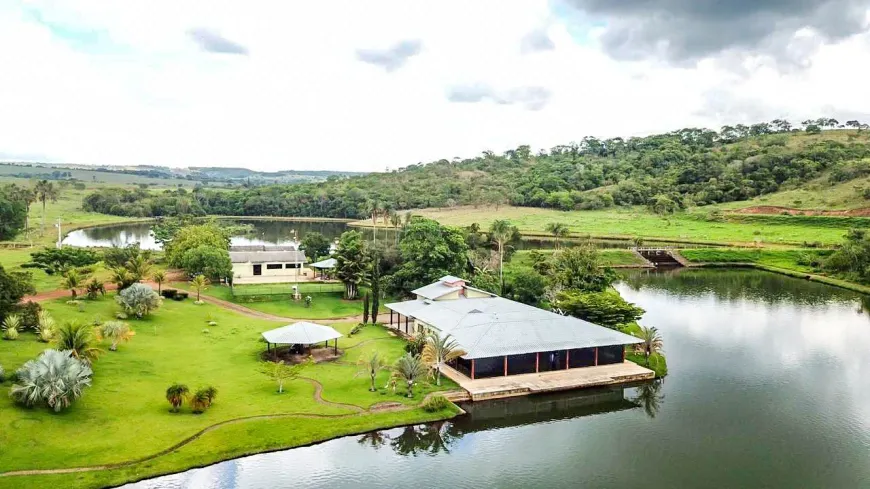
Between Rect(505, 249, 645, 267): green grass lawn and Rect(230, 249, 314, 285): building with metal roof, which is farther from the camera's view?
Rect(505, 249, 645, 267): green grass lawn

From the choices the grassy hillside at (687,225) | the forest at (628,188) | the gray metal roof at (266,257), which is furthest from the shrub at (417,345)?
the forest at (628,188)

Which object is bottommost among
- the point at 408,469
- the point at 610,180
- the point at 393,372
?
the point at 408,469

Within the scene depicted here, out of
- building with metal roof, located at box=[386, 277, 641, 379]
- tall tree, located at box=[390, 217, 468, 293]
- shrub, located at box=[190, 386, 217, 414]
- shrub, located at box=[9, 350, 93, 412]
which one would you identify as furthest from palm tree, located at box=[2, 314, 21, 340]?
tall tree, located at box=[390, 217, 468, 293]

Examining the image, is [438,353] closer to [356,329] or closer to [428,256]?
[356,329]

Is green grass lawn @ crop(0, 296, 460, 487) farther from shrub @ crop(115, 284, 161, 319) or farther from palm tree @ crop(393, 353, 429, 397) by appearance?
shrub @ crop(115, 284, 161, 319)

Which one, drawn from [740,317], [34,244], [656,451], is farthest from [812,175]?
[34,244]

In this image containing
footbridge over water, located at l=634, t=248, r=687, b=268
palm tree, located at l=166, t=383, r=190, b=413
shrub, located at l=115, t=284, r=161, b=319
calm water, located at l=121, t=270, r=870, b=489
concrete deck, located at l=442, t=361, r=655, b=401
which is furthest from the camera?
footbridge over water, located at l=634, t=248, r=687, b=268

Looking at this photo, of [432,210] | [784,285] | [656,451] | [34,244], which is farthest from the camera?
[432,210]

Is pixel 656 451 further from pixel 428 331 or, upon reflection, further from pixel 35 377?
pixel 35 377
